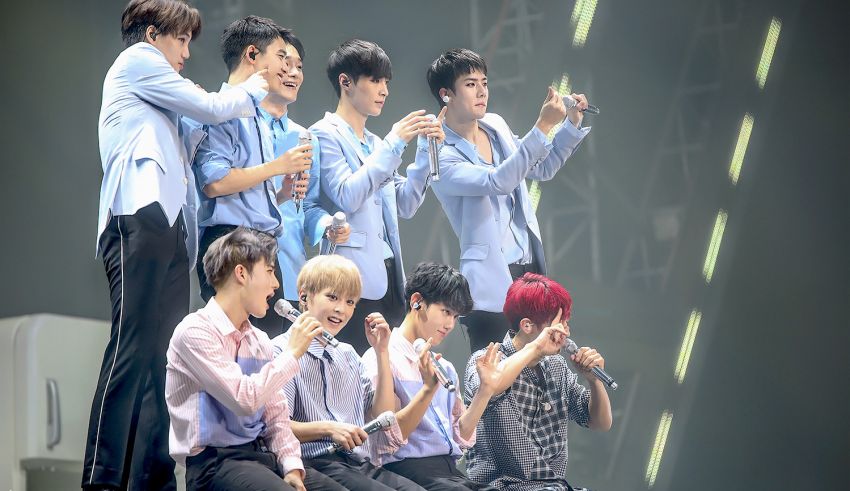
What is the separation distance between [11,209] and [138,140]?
156 centimetres

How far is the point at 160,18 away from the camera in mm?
2625

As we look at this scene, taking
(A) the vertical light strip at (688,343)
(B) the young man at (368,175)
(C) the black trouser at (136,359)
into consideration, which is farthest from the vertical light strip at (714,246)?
(C) the black trouser at (136,359)

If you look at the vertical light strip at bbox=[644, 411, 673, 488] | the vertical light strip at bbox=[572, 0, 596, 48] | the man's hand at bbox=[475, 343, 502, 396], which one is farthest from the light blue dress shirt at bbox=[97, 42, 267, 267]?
the vertical light strip at bbox=[644, 411, 673, 488]

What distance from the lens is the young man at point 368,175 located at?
117 inches

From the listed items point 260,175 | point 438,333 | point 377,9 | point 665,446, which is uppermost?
point 377,9

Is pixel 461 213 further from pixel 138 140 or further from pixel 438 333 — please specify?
pixel 138 140

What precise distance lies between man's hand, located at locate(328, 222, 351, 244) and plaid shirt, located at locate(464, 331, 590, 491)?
17.5 inches

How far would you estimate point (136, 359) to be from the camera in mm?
2338

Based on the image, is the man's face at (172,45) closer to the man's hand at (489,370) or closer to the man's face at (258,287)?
the man's face at (258,287)

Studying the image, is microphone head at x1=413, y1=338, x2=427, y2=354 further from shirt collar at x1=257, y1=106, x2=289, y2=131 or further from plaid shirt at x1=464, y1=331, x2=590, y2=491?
shirt collar at x1=257, y1=106, x2=289, y2=131

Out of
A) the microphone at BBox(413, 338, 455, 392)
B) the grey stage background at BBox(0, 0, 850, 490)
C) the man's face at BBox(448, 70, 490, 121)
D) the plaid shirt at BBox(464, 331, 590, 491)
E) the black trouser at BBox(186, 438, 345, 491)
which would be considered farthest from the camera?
the grey stage background at BBox(0, 0, 850, 490)

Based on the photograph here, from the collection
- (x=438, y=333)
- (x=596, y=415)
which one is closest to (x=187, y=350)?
(x=438, y=333)

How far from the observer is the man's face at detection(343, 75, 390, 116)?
319 centimetres

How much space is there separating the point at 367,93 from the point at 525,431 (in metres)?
1.00
